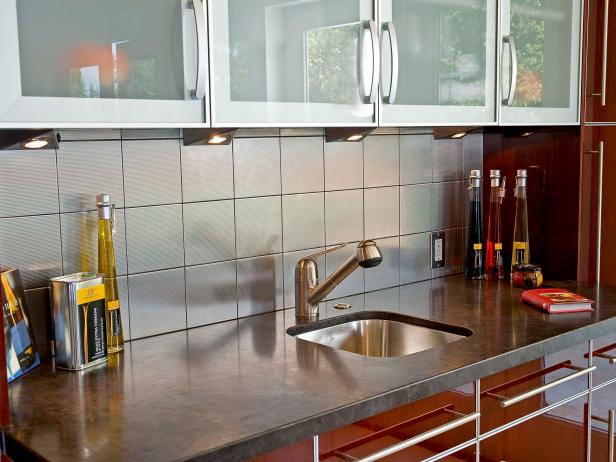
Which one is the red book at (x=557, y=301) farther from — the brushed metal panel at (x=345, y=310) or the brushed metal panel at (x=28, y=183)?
the brushed metal panel at (x=28, y=183)

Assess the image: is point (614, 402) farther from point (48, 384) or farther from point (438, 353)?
point (48, 384)

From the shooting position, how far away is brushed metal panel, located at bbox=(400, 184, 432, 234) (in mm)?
2572

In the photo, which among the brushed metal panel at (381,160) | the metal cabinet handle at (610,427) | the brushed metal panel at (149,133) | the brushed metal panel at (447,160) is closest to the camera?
the brushed metal panel at (149,133)

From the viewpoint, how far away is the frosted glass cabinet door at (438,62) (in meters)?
2.01

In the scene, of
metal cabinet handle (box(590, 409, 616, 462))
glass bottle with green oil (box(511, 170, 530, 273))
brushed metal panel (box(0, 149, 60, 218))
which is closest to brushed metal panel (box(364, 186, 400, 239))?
glass bottle with green oil (box(511, 170, 530, 273))

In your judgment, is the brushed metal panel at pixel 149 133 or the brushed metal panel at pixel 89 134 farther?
the brushed metal panel at pixel 149 133

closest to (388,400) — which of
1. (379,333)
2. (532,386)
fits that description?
(532,386)

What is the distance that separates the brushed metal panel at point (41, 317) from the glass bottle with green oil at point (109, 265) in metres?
0.14

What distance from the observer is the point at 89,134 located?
1.76m

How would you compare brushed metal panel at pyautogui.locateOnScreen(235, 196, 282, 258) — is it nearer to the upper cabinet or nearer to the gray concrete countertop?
the gray concrete countertop

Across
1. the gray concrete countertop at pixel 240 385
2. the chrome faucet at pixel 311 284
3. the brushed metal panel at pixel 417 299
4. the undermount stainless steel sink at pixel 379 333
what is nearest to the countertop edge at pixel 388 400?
the gray concrete countertop at pixel 240 385

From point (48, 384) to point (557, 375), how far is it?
1.28 m

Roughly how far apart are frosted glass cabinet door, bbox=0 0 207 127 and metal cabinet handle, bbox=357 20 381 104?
0.50 meters

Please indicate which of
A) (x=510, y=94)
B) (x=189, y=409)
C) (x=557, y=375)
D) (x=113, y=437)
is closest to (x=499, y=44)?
(x=510, y=94)
